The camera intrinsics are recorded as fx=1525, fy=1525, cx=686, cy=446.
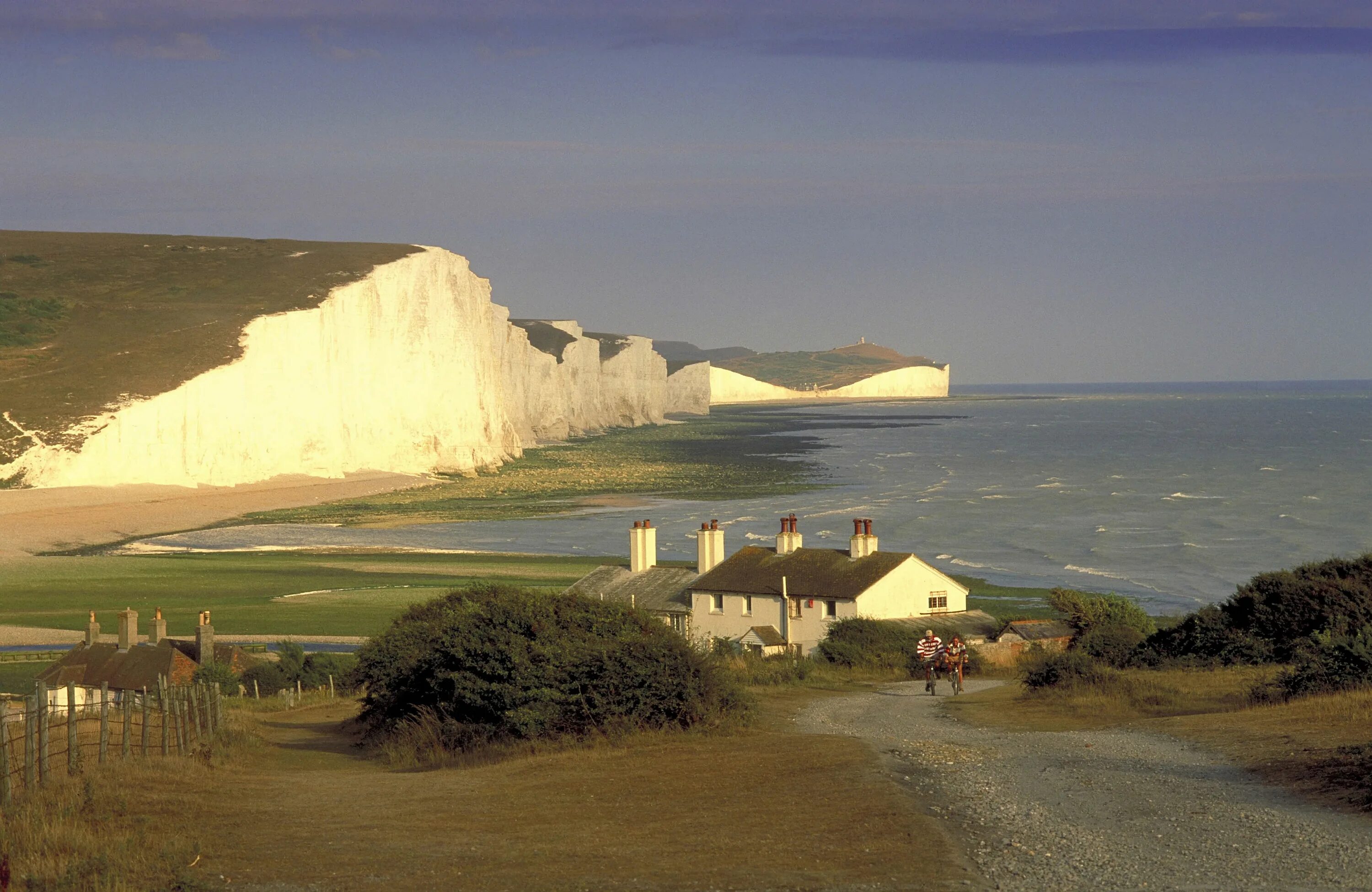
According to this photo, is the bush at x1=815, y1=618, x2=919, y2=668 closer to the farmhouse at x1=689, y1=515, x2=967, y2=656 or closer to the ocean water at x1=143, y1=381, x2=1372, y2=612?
the farmhouse at x1=689, y1=515, x2=967, y2=656

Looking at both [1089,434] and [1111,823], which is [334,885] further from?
[1089,434]

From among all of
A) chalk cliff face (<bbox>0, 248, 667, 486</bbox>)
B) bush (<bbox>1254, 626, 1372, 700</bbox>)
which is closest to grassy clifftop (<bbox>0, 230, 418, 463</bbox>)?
chalk cliff face (<bbox>0, 248, 667, 486</bbox>)

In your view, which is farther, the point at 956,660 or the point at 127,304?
the point at 127,304

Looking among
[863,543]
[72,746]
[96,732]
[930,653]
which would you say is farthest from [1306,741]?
[863,543]

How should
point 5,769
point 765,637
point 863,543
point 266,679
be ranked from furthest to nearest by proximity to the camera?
point 863,543 < point 765,637 < point 266,679 < point 5,769

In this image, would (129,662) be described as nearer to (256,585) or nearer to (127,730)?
(127,730)

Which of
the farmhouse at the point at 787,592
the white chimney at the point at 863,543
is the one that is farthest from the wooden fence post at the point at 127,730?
the white chimney at the point at 863,543
